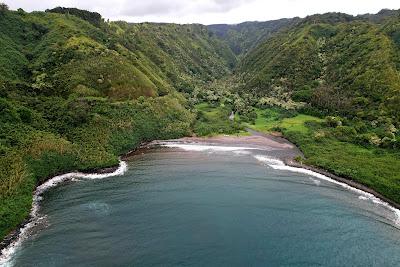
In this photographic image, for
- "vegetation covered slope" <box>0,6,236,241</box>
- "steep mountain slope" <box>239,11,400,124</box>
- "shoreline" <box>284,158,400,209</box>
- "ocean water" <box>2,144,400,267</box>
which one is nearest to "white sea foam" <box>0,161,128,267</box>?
"ocean water" <box>2,144,400,267</box>

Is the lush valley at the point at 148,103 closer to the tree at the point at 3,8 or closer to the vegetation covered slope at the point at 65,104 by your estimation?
the vegetation covered slope at the point at 65,104

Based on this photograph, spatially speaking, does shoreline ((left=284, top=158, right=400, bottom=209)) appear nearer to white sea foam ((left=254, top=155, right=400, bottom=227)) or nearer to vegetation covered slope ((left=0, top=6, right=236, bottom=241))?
white sea foam ((left=254, top=155, right=400, bottom=227))

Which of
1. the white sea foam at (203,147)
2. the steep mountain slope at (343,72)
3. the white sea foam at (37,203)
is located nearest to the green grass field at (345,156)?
the white sea foam at (203,147)

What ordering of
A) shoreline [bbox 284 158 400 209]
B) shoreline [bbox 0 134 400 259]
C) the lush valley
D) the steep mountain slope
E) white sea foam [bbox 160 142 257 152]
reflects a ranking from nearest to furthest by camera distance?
shoreline [bbox 0 134 400 259] → shoreline [bbox 284 158 400 209] → the lush valley → white sea foam [bbox 160 142 257 152] → the steep mountain slope

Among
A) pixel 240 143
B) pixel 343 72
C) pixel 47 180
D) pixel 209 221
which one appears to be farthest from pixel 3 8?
pixel 343 72

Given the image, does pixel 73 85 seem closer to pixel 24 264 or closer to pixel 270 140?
pixel 270 140

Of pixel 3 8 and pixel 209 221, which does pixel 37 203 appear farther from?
pixel 3 8

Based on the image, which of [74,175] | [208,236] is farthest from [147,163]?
[208,236]
